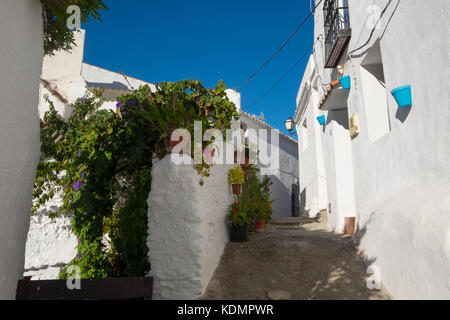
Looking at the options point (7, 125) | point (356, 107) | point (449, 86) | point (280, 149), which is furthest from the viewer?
point (280, 149)

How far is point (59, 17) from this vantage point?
9.20 ft

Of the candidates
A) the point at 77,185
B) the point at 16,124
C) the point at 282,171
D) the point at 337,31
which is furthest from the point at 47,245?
the point at 282,171

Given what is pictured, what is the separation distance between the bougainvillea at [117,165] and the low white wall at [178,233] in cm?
16

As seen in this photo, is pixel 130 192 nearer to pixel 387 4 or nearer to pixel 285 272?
pixel 285 272

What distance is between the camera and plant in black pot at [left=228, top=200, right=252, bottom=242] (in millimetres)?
4766

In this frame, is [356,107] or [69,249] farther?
[356,107]

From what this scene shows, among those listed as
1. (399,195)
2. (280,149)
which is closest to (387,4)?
(399,195)

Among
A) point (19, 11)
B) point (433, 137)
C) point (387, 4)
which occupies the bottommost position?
point (433, 137)

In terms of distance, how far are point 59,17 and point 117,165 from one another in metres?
Result: 1.95

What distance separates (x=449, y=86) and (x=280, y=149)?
12.7 meters

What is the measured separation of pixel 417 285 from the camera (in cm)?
264

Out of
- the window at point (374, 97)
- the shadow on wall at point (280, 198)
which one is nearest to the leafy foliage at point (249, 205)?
the window at point (374, 97)

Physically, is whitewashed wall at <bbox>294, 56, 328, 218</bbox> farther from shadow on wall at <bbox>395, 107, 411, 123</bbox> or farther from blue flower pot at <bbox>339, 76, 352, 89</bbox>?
shadow on wall at <bbox>395, 107, 411, 123</bbox>

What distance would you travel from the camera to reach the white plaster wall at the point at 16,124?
2133mm
